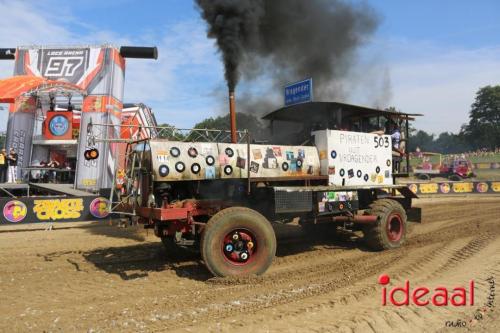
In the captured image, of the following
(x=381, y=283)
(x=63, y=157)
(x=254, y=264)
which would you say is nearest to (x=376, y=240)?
(x=381, y=283)

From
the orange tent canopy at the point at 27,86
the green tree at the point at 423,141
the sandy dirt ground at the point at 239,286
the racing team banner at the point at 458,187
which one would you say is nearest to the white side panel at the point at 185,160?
the sandy dirt ground at the point at 239,286

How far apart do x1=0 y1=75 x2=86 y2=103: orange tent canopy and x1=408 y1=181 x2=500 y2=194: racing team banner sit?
57.0ft

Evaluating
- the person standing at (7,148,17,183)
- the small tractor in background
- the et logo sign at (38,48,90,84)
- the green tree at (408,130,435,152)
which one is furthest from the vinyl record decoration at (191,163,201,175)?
the green tree at (408,130,435,152)

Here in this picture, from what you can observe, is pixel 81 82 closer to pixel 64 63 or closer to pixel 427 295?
pixel 64 63

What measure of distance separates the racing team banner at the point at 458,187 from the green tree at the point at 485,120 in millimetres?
47489

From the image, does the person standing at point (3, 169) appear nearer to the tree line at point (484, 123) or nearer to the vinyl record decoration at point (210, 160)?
the vinyl record decoration at point (210, 160)

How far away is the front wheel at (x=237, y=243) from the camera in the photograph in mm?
5746

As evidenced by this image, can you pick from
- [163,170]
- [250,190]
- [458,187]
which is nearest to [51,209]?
[163,170]

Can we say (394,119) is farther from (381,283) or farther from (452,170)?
(452,170)

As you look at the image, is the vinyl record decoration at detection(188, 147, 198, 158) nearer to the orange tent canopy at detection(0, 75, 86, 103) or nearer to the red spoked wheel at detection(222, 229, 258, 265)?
the red spoked wheel at detection(222, 229, 258, 265)

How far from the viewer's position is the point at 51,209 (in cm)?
1120

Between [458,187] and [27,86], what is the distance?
21.5 m

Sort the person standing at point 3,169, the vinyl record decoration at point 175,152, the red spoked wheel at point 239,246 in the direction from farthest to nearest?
the person standing at point 3,169 → the vinyl record decoration at point 175,152 → the red spoked wheel at point 239,246

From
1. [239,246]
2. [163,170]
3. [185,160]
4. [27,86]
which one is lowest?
[239,246]
